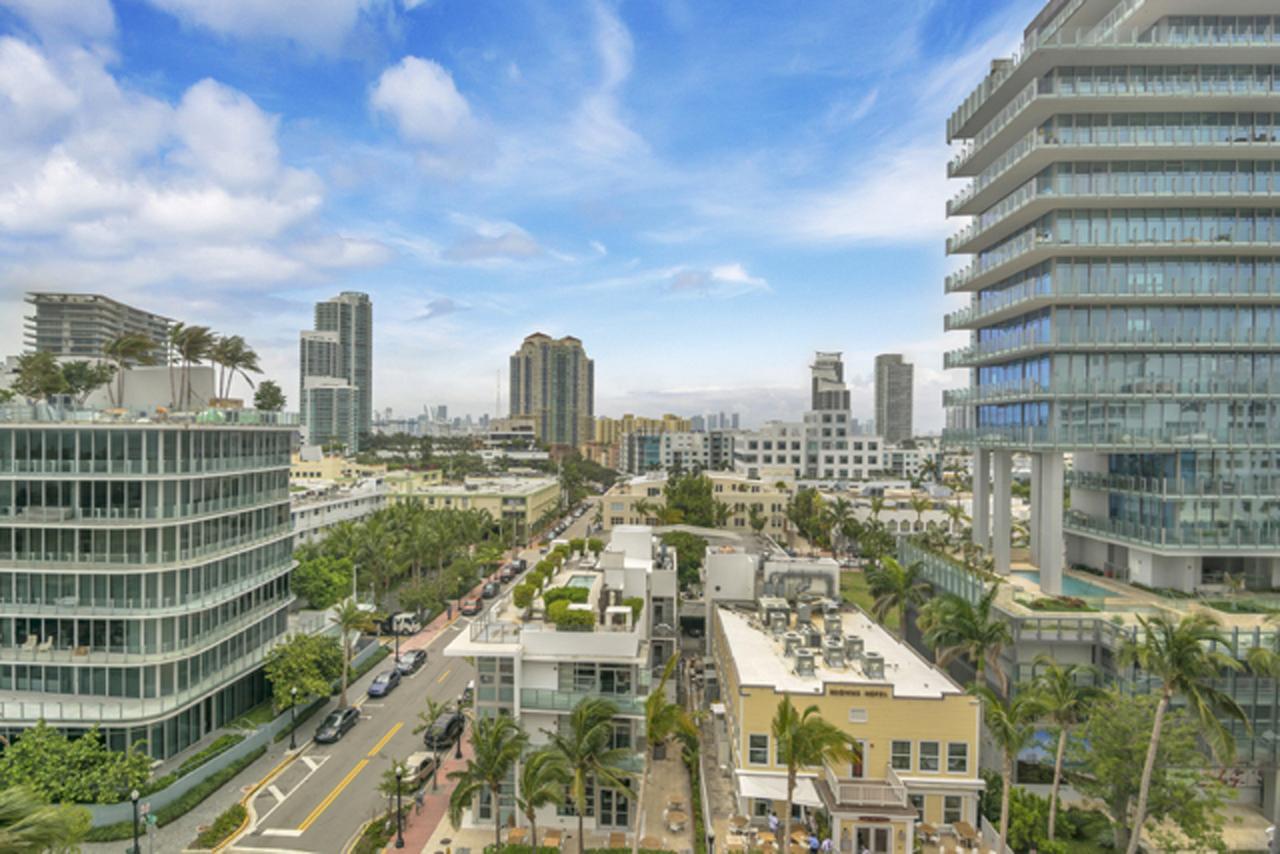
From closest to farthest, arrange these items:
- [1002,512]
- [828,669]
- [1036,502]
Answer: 1. [828,669]
2. [1036,502]
3. [1002,512]

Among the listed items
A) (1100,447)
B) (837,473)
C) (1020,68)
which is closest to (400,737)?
(1100,447)

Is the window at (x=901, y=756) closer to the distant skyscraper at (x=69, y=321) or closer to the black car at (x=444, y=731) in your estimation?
the black car at (x=444, y=731)

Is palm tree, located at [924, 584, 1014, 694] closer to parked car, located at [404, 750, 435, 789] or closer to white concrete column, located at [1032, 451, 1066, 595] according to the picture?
white concrete column, located at [1032, 451, 1066, 595]

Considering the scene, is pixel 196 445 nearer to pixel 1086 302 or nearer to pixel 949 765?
pixel 949 765

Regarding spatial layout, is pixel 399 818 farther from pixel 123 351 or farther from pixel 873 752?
pixel 123 351

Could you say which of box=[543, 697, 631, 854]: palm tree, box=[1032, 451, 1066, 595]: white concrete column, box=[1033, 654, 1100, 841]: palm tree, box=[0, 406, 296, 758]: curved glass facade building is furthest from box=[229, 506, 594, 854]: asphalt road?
box=[1032, 451, 1066, 595]: white concrete column

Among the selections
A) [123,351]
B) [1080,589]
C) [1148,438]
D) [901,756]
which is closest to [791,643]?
[901,756]
